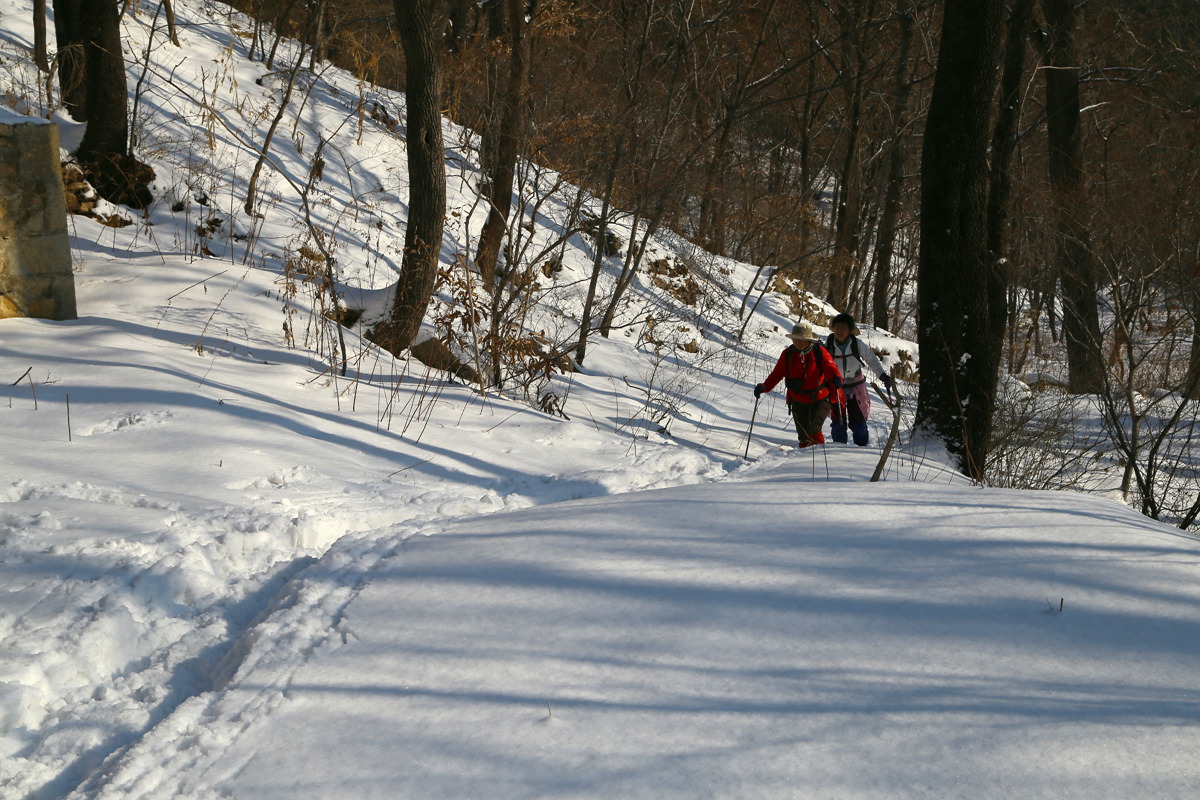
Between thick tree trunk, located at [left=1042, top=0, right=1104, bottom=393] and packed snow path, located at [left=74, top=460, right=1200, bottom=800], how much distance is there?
28.9ft

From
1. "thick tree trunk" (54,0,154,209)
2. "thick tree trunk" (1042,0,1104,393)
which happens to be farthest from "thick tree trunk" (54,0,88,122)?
"thick tree trunk" (1042,0,1104,393)

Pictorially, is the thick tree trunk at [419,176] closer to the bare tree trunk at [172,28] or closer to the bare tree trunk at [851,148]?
the bare tree trunk at [172,28]

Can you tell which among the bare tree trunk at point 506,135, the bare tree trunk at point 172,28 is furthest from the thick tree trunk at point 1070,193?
the bare tree trunk at point 172,28

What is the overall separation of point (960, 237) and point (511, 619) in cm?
562

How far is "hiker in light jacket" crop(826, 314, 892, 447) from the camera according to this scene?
8.03 metres

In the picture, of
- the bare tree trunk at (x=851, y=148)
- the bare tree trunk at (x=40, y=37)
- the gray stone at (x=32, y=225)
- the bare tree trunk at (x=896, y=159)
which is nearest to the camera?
the gray stone at (x=32, y=225)

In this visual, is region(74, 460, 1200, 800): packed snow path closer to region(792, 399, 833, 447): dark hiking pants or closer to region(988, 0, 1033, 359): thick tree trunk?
region(792, 399, 833, 447): dark hiking pants

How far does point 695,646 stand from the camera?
258 cm

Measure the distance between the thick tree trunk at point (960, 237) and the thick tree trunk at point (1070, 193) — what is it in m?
4.40

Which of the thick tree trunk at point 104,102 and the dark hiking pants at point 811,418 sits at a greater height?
the thick tree trunk at point 104,102

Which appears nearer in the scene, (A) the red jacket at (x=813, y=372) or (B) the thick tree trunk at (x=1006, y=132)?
(A) the red jacket at (x=813, y=372)

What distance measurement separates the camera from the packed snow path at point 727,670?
2.03 metres

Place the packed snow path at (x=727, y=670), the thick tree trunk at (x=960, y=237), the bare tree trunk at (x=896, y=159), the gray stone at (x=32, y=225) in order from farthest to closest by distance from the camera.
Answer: the bare tree trunk at (x=896, y=159) → the thick tree trunk at (x=960, y=237) → the gray stone at (x=32, y=225) → the packed snow path at (x=727, y=670)

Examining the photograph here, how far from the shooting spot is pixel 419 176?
7562mm
